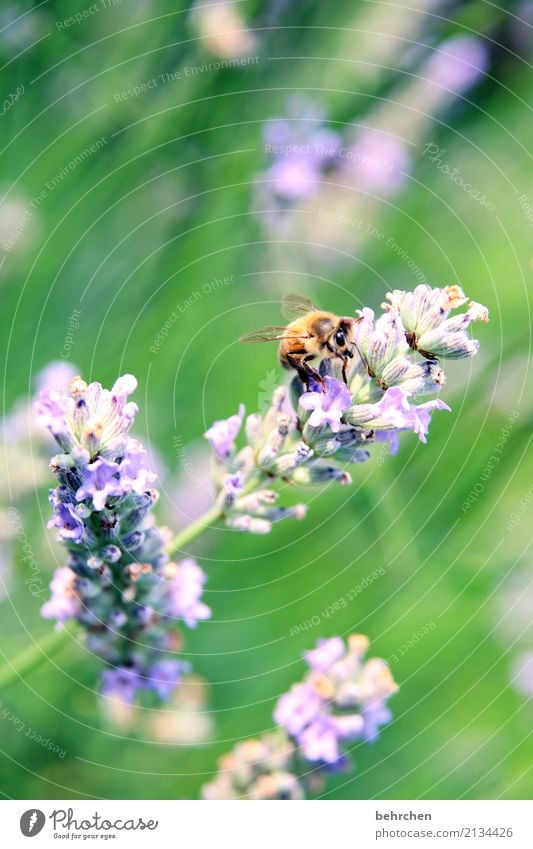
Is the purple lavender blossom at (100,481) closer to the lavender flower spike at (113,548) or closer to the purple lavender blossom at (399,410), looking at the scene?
the lavender flower spike at (113,548)

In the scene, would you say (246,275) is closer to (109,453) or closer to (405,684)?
(405,684)

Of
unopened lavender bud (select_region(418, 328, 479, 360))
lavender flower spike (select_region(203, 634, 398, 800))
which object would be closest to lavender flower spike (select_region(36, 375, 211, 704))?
lavender flower spike (select_region(203, 634, 398, 800))

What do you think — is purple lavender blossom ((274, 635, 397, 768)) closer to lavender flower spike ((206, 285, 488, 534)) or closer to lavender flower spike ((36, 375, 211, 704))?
lavender flower spike ((36, 375, 211, 704))

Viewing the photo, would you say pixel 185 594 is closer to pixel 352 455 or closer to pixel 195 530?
pixel 195 530

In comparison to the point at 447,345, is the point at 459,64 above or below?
above
